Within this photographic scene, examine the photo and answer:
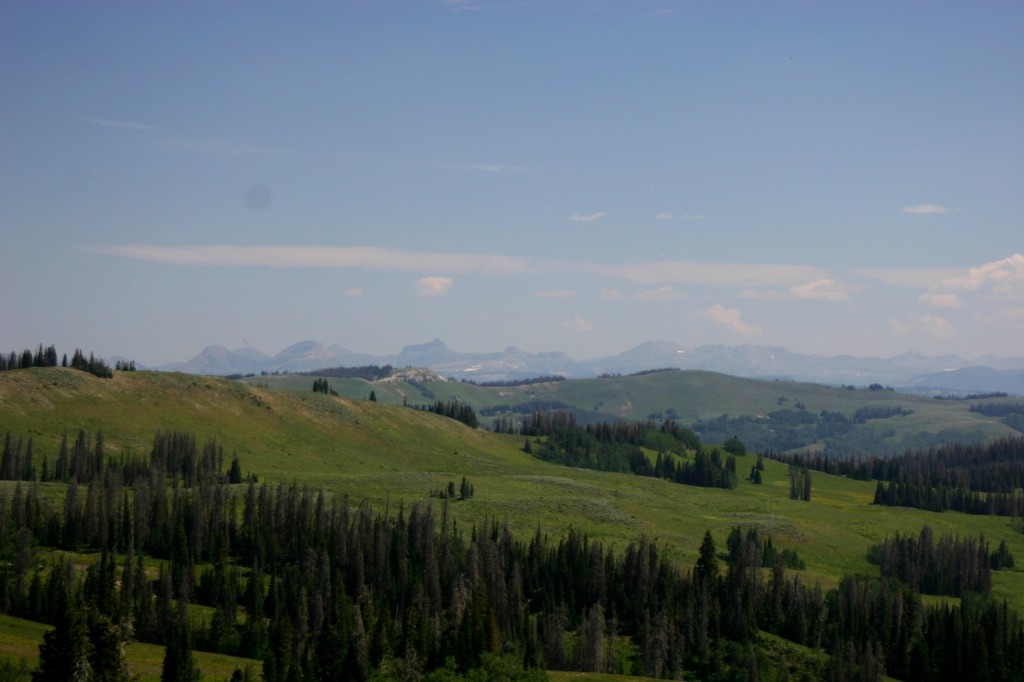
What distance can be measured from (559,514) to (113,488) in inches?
3058

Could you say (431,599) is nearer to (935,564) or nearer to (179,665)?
(179,665)

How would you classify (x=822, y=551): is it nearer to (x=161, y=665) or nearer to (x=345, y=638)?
(x=345, y=638)

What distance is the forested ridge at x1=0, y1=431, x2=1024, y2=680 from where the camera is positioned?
105812mm

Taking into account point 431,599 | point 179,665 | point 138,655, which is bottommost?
point 138,655

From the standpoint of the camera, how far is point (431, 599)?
4980 inches

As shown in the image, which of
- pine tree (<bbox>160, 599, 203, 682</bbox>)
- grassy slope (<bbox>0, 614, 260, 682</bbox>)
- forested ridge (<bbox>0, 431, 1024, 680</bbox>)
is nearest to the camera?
pine tree (<bbox>160, 599, 203, 682</bbox>)

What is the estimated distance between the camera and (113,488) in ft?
468

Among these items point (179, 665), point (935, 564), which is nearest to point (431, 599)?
point (179, 665)

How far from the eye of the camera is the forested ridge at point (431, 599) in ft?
347

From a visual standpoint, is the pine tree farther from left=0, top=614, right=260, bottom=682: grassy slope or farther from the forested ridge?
the forested ridge

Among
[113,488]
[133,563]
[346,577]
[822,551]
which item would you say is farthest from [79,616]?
[822,551]

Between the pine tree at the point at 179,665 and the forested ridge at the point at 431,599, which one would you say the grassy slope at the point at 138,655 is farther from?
the pine tree at the point at 179,665

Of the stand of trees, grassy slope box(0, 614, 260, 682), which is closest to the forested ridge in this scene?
grassy slope box(0, 614, 260, 682)

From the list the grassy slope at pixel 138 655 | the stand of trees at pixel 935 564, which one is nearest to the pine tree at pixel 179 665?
the grassy slope at pixel 138 655
